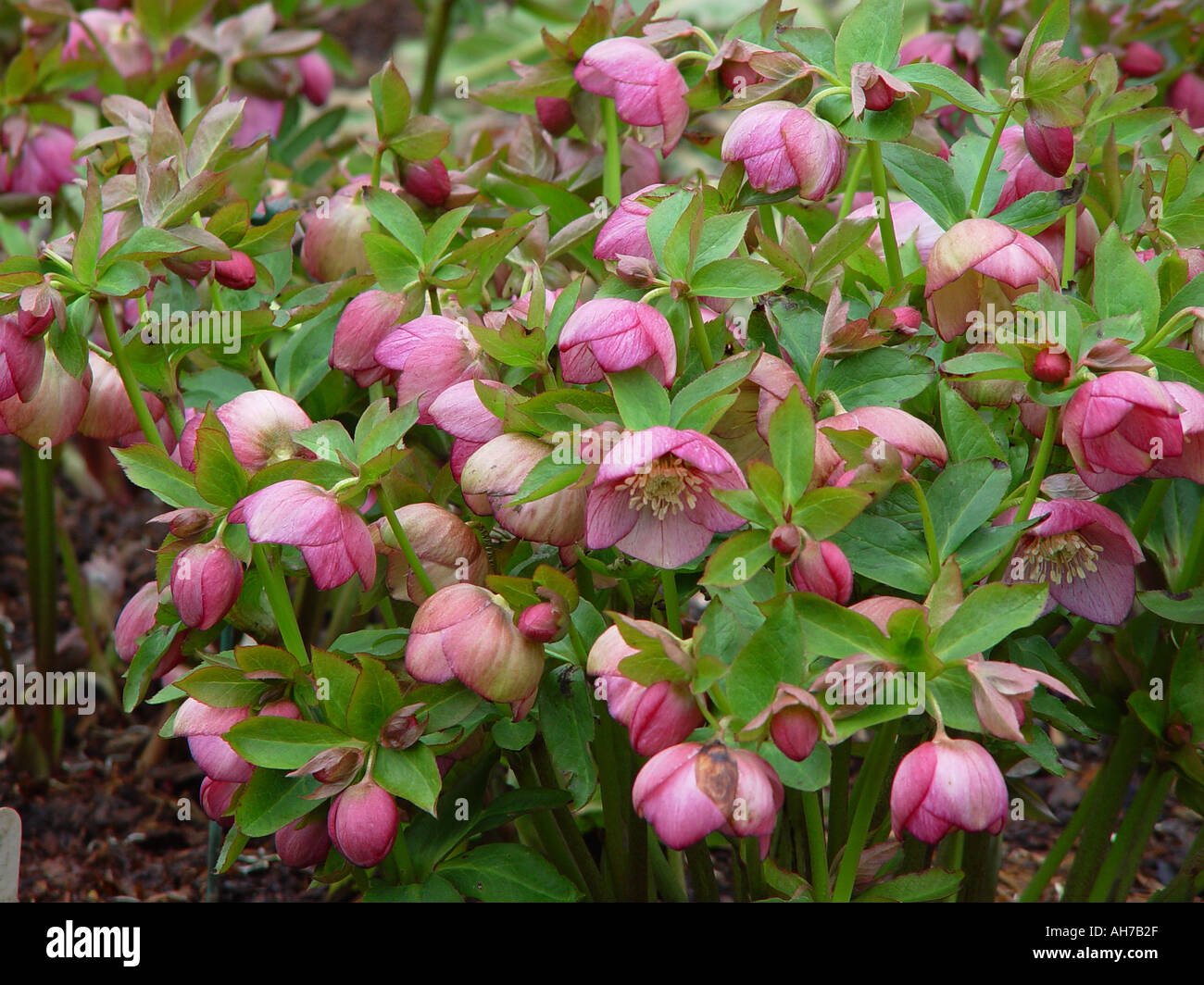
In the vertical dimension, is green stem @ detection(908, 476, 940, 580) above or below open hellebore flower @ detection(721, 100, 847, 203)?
below

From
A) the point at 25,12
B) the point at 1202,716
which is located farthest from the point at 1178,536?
the point at 25,12

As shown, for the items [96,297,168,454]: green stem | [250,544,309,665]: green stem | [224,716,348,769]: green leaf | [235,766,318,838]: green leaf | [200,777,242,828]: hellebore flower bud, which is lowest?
[200,777,242,828]: hellebore flower bud

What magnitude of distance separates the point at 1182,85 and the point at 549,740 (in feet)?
3.28

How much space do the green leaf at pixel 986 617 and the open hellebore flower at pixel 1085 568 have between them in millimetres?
120

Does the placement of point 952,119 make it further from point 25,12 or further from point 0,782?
point 0,782

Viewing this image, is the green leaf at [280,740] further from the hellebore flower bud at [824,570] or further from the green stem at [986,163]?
the green stem at [986,163]

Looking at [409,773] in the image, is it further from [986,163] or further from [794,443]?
[986,163]

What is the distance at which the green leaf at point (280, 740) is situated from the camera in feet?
2.28

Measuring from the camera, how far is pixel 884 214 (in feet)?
2.66

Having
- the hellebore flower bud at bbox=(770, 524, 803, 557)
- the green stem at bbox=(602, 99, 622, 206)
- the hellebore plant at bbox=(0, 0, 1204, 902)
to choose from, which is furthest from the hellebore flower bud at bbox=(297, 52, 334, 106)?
the hellebore flower bud at bbox=(770, 524, 803, 557)

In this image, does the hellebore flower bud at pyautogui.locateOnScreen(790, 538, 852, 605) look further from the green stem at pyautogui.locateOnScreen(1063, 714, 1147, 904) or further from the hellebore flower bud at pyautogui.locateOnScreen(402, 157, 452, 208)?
the hellebore flower bud at pyautogui.locateOnScreen(402, 157, 452, 208)

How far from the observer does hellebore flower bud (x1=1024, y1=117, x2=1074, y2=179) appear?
Answer: 30.6 inches

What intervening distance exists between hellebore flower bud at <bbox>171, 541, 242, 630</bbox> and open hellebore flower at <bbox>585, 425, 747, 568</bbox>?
211 millimetres
